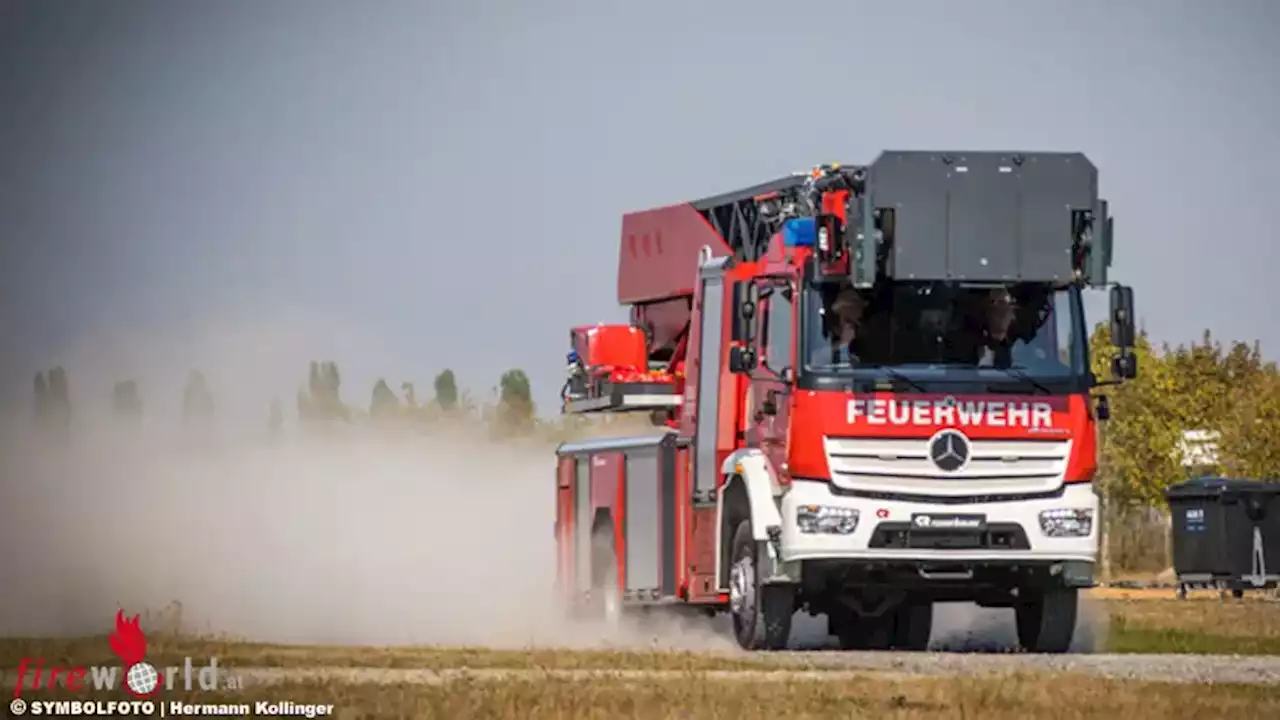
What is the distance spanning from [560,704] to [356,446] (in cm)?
2740

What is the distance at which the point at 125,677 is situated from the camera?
20.0m

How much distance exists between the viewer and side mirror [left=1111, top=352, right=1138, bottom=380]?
24.5 meters

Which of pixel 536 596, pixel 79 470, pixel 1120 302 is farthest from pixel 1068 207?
pixel 79 470

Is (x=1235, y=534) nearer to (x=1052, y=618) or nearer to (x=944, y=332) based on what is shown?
(x=1052, y=618)

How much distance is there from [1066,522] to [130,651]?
26.2ft

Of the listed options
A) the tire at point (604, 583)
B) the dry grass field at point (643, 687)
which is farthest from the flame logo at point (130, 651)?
the tire at point (604, 583)

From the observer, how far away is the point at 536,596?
36.1 m

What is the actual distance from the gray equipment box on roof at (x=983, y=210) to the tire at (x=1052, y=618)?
10.3ft

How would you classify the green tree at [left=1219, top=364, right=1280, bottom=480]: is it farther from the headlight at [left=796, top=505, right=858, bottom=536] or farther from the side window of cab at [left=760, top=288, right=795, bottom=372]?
the headlight at [left=796, top=505, right=858, bottom=536]

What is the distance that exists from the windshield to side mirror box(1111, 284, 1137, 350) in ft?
1.49

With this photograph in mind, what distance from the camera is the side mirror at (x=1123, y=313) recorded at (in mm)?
24141

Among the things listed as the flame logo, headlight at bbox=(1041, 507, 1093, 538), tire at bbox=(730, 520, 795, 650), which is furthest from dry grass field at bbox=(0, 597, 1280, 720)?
headlight at bbox=(1041, 507, 1093, 538)

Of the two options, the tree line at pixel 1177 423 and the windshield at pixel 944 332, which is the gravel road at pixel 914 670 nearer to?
the windshield at pixel 944 332

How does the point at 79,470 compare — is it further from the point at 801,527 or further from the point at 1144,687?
the point at 1144,687
